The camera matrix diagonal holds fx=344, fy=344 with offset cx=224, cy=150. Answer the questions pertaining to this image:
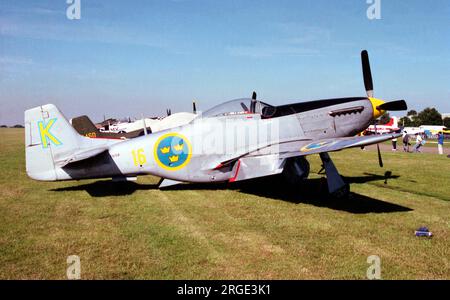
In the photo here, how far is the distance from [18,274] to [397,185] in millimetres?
10157

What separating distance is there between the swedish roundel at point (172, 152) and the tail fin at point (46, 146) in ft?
4.54

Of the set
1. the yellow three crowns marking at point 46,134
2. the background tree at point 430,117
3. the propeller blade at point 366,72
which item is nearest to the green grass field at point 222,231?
the yellow three crowns marking at point 46,134

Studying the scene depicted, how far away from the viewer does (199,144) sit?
9188mm

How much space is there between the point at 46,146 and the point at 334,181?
286 inches

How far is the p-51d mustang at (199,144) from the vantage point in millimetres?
8836

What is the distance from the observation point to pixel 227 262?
188 inches

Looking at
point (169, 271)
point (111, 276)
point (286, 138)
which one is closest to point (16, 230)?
point (111, 276)

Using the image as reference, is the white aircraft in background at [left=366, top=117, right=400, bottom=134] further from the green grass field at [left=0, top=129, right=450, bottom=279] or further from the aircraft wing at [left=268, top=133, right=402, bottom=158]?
the green grass field at [left=0, top=129, right=450, bottom=279]

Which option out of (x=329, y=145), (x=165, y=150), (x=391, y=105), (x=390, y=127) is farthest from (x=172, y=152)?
(x=390, y=127)

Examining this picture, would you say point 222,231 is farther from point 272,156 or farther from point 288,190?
point 288,190

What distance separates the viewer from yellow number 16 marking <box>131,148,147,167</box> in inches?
361

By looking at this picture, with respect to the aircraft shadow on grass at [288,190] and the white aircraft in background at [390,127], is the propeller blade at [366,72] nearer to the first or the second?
the white aircraft in background at [390,127]
